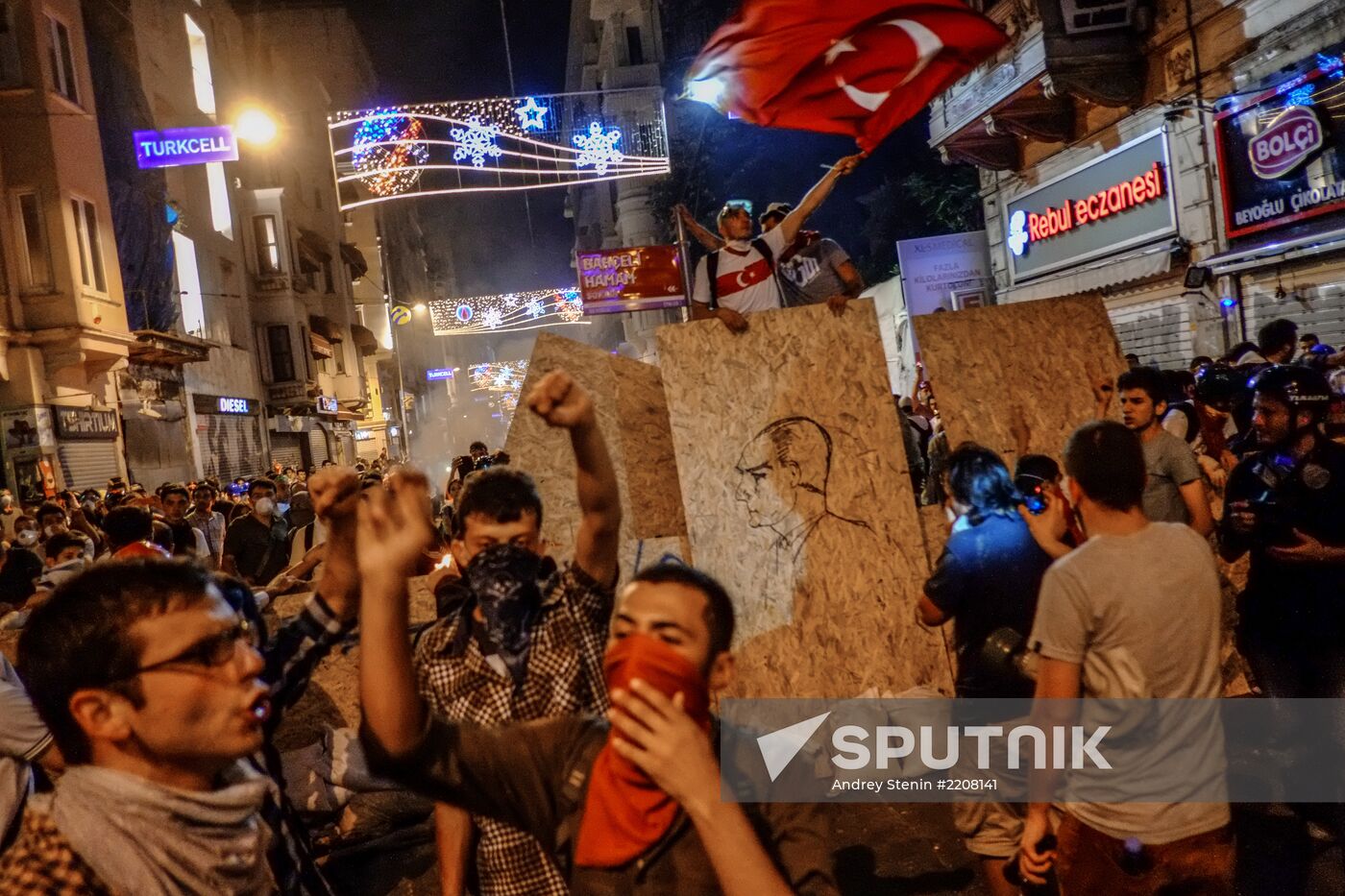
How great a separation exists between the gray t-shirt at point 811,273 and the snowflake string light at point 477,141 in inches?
516

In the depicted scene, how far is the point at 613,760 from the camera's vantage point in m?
1.81

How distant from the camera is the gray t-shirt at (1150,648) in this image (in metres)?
2.83

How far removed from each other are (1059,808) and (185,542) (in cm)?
716

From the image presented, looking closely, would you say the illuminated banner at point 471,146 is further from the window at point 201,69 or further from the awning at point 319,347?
the awning at point 319,347

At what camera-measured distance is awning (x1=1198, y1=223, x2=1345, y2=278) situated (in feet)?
38.0

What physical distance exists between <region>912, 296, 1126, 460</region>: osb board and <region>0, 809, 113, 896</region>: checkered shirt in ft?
17.1

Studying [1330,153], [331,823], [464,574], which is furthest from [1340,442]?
[1330,153]

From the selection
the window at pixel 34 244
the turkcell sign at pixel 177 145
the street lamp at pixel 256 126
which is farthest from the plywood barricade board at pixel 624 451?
the turkcell sign at pixel 177 145

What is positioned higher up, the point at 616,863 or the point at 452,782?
the point at 452,782

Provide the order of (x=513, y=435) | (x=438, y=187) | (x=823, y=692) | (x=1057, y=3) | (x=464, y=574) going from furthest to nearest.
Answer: (x=438, y=187) < (x=1057, y=3) < (x=513, y=435) < (x=823, y=692) < (x=464, y=574)

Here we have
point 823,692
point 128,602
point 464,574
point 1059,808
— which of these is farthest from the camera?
point 823,692

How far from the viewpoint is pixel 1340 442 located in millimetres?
4289

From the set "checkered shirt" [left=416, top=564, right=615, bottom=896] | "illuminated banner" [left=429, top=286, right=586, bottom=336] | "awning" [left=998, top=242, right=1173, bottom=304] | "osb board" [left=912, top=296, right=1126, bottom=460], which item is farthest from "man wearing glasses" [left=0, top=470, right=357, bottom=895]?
"illuminated banner" [left=429, top=286, right=586, bottom=336]

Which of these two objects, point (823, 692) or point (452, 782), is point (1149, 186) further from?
point (452, 782)
